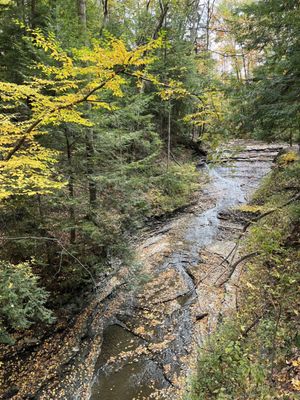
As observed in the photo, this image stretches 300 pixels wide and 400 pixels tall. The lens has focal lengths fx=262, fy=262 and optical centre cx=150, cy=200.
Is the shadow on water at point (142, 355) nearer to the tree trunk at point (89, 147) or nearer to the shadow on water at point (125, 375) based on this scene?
the shadow on water at point (125, 375)

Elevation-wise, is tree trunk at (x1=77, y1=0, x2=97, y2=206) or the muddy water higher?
tree trunk at (x1=77, y1=0, x2=97, y2=206)

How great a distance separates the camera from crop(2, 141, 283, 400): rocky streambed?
18.1 feet

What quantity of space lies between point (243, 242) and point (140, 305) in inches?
154

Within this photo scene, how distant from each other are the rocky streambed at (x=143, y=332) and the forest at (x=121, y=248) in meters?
0.03

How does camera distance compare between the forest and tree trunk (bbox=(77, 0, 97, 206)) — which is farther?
tree trunk (bbox=(77, 0, 97, 206))

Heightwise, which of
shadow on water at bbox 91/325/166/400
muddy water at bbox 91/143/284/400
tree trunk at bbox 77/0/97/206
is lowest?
shadow on water at bbox 91/325/166/400

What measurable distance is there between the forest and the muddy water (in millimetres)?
37

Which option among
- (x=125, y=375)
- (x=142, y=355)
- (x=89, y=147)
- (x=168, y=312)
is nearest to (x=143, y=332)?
(x=142, y=355)

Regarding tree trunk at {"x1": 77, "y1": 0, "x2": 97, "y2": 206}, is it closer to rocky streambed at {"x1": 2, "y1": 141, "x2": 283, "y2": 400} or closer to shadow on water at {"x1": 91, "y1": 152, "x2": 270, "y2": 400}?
rocky streambed at {"x1": 2, "y1": 141, "x2": 283, "y2": 400}

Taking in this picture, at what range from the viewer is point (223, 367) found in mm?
4289

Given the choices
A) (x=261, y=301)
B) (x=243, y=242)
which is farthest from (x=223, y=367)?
(x=243, y=242)

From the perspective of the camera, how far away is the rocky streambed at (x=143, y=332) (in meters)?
5.50

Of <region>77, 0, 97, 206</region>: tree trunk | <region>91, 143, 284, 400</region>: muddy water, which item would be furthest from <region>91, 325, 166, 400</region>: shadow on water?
<region>77, 0, 97, 206</region>: tree trunk

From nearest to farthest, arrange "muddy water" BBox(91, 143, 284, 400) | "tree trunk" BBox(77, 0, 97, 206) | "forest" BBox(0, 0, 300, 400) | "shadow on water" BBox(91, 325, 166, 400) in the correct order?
1. "forest" BBox(0, 0, 300, 400)
2. "shadow on water" BBox(91, 325, 166, 400)
3. "muddy water" BBox(91, 143, 284, 400)
4. "tree trunk" BBox(77, 0, 97, 206)
